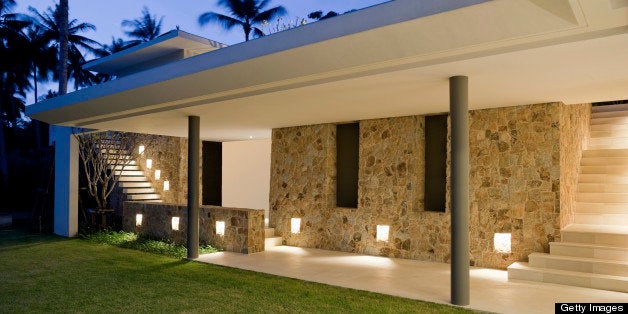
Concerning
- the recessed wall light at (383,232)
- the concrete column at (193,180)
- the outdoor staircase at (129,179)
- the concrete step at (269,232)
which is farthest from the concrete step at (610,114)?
the outdoor staircase at (129,179)

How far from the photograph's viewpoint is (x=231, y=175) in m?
17.1

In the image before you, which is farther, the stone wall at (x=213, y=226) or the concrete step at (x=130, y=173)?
the concrete step at (x=130, y=173)

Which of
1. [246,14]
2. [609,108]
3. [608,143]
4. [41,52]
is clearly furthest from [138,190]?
[41,52]

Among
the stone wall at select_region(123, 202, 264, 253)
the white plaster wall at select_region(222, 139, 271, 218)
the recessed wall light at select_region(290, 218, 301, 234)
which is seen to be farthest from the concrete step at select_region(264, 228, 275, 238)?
the white plaster wall at select_region(222, 139, 271, 218)

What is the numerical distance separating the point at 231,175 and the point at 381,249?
8293 millimetres

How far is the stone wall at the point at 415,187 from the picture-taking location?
8.37m

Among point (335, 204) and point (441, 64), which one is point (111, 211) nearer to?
point (335, 204)

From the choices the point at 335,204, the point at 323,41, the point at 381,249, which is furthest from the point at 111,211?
the point at 323,41

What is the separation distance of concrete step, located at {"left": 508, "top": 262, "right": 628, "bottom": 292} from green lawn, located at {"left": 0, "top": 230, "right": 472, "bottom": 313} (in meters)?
2.23

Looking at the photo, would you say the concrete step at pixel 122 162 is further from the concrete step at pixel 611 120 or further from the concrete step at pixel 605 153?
the concrete step at pixel 611 120

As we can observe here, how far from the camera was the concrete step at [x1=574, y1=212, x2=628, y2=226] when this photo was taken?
8.58m

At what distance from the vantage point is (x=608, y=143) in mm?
10539

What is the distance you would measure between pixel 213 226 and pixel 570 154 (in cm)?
786

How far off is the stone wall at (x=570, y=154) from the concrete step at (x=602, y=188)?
0.15m
